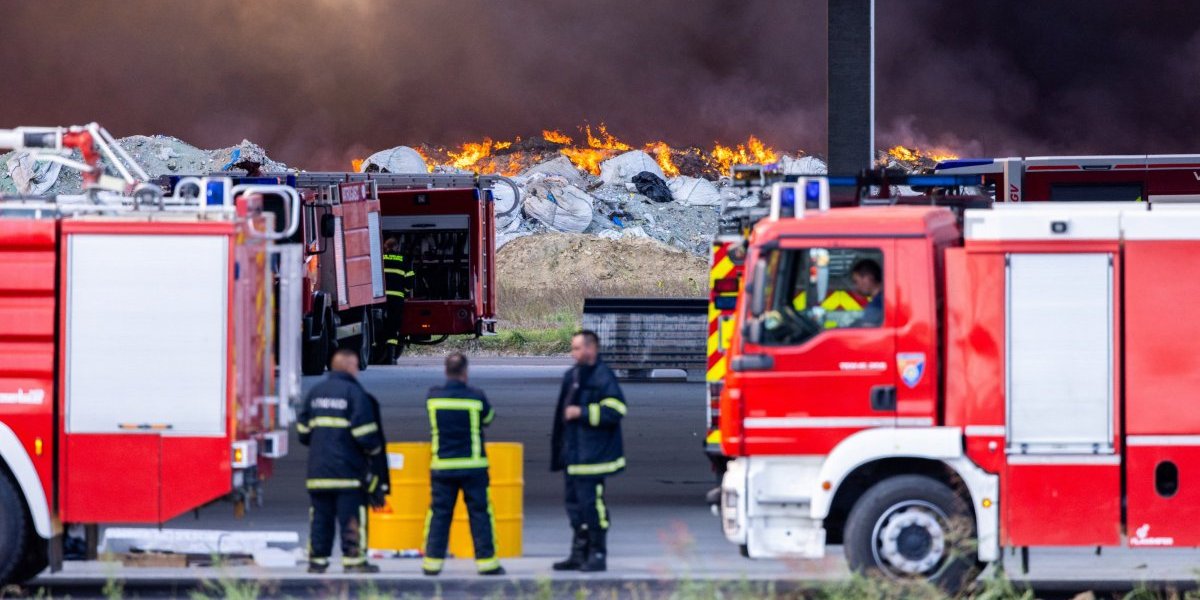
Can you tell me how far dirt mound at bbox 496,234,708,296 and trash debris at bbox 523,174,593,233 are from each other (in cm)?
316

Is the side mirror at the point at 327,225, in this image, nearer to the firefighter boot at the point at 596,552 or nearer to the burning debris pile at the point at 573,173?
the firefighter boot at the point at 596,552

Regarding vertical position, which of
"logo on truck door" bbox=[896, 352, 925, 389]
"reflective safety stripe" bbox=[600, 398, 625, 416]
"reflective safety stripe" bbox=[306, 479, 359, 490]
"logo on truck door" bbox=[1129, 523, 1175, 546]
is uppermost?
"logo on truck door" bbox=[896, 352, 925, 389]

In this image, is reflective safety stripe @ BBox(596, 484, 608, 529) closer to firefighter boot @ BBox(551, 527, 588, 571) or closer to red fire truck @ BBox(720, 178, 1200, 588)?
firefighter boot @ BBox(551, 527, 588, 571)

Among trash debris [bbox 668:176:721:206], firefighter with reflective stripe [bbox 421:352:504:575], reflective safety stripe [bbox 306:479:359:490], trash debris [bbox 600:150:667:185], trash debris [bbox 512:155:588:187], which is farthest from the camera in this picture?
trash debris [bbox 600:150:667:185]

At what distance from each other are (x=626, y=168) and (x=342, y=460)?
195 feet

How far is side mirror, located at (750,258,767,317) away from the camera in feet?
29.9

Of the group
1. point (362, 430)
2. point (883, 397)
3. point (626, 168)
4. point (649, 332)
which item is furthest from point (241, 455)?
point (626, 168)

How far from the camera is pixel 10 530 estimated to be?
9312 mm

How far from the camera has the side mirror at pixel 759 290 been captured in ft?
29.9

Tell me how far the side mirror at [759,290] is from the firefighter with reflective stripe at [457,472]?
1740mm

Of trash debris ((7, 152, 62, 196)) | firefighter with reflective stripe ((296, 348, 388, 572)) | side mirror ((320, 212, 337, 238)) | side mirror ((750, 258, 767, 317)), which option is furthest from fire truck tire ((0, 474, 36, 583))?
trash debris ((7, 152, 62, 196))

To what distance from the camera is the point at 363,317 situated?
23547 millimetres

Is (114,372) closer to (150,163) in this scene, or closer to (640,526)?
(640,526)

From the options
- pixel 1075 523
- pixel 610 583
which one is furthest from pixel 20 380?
pixel 1075 523
